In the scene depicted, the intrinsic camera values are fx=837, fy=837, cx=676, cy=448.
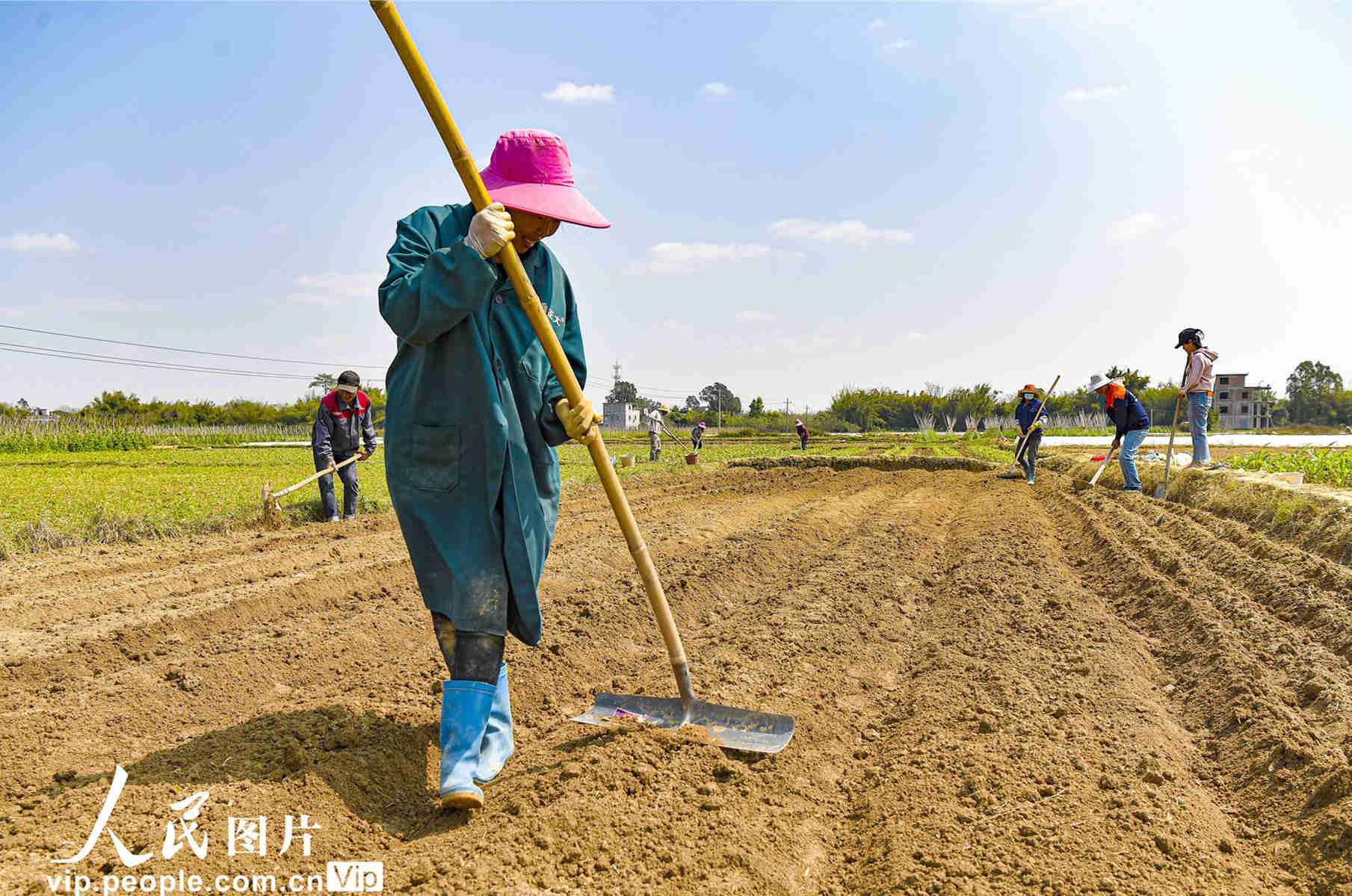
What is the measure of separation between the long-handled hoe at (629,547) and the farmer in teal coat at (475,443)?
9cm

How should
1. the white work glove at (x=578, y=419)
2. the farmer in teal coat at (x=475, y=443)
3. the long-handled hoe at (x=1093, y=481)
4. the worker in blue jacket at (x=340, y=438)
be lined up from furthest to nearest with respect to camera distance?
the long-handled hoe at (x=1093, y=481) → the worker in blue jacket at (x=340, y=438) → the white work glove at (x=578, y=419) → the farmer in teal coat at (x=475, y=443)

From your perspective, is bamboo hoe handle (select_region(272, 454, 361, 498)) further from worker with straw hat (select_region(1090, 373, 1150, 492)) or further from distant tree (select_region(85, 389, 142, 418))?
distant tree (select_region(85, 389, 142, 418))

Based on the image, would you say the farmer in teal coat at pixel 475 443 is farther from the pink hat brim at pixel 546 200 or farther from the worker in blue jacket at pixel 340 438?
the worker in blue jacket at pixel 340 438

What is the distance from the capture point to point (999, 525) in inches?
356

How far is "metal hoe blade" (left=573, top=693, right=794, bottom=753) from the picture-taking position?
3.12 metres

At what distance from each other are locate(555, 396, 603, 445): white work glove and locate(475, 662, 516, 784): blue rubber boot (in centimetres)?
83

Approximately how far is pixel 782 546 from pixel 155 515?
6.69 meters

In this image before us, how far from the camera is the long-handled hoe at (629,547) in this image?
256 cm

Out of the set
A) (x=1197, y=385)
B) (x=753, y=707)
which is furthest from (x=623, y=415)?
(x=753, y=707)

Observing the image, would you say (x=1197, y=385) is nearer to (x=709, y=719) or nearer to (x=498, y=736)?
(x=709, y=719)

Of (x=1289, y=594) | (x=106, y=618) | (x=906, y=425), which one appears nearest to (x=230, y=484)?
(x=106, y=618)

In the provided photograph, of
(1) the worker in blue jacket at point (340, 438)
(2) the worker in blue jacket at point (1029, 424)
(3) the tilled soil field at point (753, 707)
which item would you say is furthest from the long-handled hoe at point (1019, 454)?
(1) the worker in blue jacket at point (340, 438)

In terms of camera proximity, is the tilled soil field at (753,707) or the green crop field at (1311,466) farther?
the green crop field at (1311,466)

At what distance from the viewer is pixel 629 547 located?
311cm
